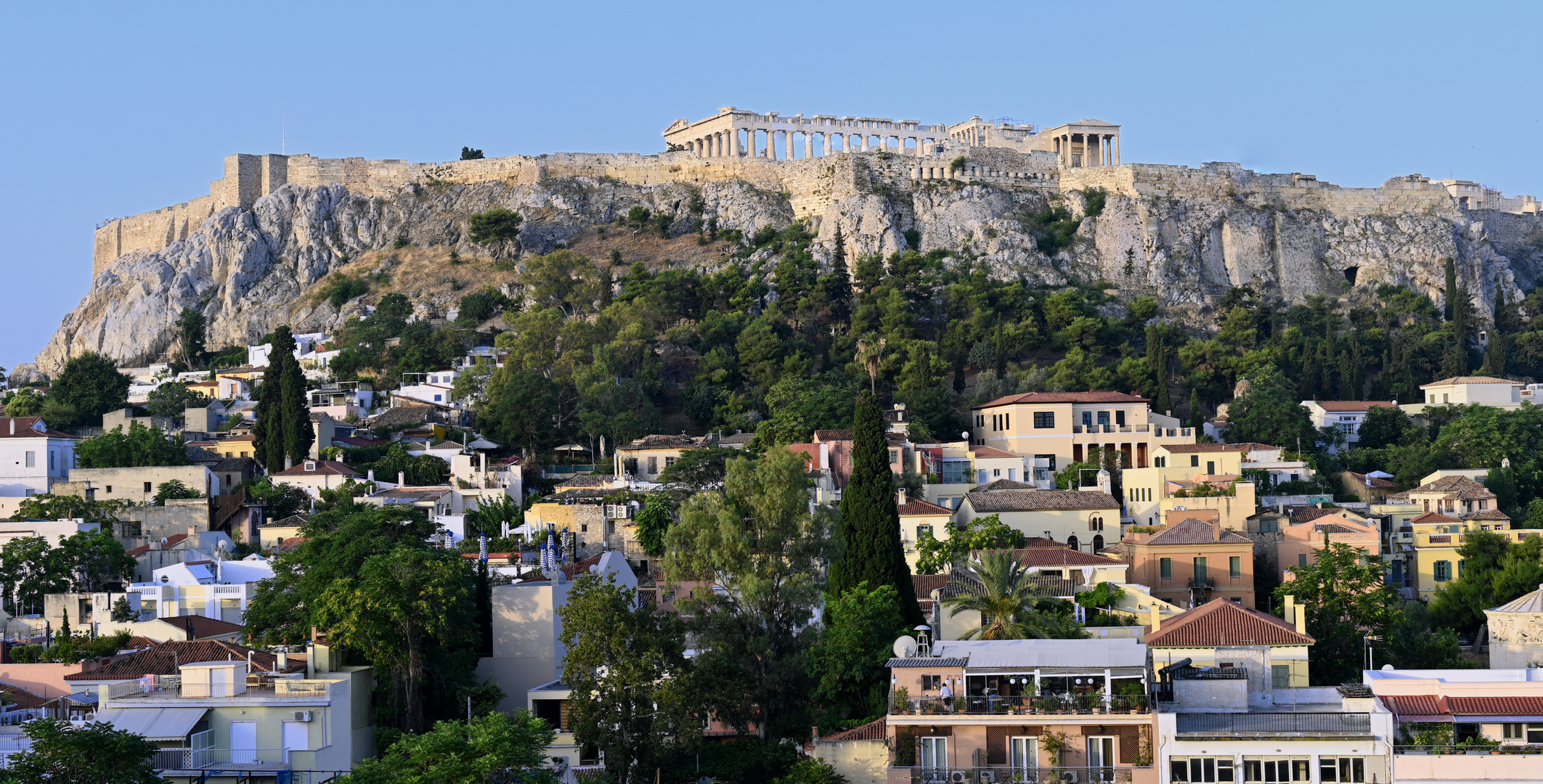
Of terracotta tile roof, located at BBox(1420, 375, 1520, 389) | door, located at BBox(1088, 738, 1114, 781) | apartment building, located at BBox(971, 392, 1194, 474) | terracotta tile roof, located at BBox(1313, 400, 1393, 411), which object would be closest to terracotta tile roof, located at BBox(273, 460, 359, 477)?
apartment building, located at BBox(971, 392, 1194, 474)

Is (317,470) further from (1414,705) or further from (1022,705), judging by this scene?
(1414,705)

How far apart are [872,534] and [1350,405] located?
41.3 meters

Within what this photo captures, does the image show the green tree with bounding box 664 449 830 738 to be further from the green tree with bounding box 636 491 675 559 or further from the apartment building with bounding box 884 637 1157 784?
the green tree with bounding box 636 491 675 559

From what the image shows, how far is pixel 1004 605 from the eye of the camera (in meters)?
37.3

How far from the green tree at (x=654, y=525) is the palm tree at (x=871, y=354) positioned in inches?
880

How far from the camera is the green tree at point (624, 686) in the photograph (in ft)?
105

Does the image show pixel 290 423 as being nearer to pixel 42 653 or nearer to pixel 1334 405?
pixel 42 653

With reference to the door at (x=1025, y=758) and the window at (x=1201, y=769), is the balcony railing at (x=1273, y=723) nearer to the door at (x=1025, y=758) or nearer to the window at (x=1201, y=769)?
the window at (x=1201, y=769)

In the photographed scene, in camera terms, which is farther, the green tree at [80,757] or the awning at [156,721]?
the awning at [156,721]

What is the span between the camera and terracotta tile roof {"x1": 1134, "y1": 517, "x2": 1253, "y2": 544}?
47.6 metres

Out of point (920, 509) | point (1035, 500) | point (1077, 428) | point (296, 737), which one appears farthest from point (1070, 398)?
point (296, 737)

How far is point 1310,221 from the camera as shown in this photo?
99.4 m

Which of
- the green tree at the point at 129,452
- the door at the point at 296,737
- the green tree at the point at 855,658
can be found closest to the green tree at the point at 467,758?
the door at the point at 296,737

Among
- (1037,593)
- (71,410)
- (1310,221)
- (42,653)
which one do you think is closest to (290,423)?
(71,410)
